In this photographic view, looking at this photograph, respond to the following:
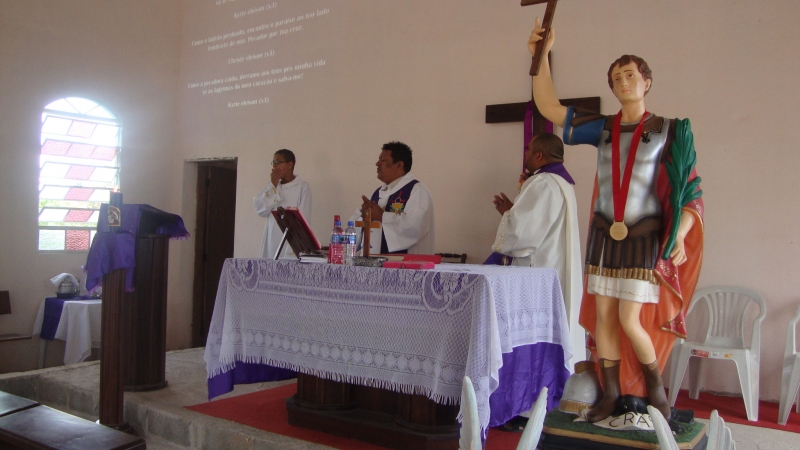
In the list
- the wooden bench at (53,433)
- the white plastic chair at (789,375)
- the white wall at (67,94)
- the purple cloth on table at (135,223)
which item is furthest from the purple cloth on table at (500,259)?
the white wall at (67,94)

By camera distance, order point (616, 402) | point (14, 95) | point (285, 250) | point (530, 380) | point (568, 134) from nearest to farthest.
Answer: point (616, 402) → point (568, 134) → point (530, 380) → point (285, 250) → point (14, 95)

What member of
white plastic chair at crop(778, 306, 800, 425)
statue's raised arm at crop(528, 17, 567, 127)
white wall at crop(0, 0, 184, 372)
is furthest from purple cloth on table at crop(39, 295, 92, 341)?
white plastic chair at crop(778, 306, 800, 425)

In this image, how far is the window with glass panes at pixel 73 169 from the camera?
6113mm

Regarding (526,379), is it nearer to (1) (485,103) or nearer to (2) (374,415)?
(2) (374,415)

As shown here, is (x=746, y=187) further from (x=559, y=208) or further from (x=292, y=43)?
(x=292, y=43)

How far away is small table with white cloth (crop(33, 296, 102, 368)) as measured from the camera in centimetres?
571

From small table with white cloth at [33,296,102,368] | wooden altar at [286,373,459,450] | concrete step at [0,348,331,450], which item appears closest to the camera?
wooden altar at [286,373,459,450]

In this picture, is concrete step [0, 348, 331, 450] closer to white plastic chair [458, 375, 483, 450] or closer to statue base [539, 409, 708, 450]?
statue base [539, 409, 708, 450]

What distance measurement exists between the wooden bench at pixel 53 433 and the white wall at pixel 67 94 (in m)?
4.56

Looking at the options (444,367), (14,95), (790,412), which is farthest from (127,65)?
(790,412)

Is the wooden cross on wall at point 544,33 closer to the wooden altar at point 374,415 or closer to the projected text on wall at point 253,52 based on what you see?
the wooden altar at point 374,415

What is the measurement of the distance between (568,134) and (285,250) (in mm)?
3244

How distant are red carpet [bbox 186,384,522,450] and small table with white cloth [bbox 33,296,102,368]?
8.90 feet

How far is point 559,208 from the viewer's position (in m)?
3.28
